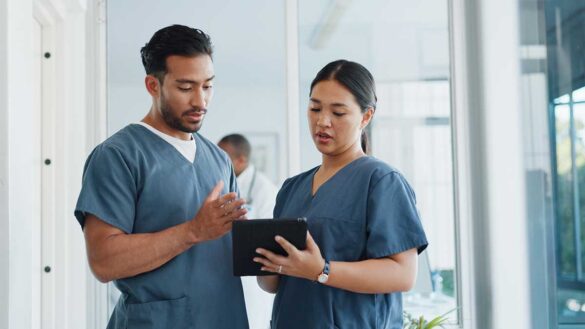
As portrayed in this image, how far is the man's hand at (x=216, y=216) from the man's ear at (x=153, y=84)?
315 millimetres

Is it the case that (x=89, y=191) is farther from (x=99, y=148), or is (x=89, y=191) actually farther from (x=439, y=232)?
(x=439, y=232)

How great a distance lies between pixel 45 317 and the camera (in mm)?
2709

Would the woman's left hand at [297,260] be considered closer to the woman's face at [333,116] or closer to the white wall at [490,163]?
the woman's face at [333,116]

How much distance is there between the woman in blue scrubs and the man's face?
242 millimetres

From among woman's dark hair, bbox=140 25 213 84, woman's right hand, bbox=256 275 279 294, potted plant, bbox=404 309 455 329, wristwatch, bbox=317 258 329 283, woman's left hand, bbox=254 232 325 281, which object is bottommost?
potted plant, bbox=404 309 455 329

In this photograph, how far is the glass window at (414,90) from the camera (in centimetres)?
324

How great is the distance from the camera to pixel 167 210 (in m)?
1.51

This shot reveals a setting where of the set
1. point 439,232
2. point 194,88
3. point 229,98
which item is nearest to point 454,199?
point 439,232

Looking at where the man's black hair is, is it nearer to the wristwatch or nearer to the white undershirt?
the white undershirt

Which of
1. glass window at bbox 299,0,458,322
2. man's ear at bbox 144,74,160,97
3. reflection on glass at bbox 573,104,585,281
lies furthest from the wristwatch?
glass window at bbox 299,0,458,322

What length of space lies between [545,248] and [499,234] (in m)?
0.35

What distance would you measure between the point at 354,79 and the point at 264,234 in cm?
39

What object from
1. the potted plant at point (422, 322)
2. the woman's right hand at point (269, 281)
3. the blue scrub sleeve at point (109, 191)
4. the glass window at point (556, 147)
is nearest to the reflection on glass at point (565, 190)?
the glass window at point (556, 147)

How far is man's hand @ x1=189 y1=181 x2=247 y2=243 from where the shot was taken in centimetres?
138
